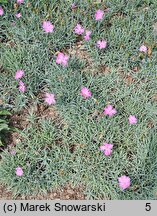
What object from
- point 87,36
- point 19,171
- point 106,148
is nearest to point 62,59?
point 87,36

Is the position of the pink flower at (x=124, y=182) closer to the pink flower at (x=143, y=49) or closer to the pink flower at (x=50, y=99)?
the pink flower at (x=50, y=99)

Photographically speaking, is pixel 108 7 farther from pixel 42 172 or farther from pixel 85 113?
pixel 42 172

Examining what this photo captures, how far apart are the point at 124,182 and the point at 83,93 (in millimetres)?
783

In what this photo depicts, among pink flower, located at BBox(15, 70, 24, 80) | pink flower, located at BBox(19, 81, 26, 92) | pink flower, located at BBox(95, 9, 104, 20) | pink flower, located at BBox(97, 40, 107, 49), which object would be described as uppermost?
pink flower, located at BBox(95, 9, 104, 20)

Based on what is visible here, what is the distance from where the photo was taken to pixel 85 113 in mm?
3150

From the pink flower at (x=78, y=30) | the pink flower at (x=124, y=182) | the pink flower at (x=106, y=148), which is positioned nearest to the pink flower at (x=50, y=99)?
the pink flower at (x=106, y=148)

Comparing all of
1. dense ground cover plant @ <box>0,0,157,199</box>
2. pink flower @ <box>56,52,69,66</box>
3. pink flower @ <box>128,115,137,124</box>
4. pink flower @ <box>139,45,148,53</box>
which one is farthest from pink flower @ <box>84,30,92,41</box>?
pink flower @ <box>128,115,137,124</box>

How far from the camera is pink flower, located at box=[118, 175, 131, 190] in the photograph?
2801 mm

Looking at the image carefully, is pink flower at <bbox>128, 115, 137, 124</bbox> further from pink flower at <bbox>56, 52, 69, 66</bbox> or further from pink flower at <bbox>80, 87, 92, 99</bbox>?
pink flower at <bbox>56, 52, 69, 66</bbox>

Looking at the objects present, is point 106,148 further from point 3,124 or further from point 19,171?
Answer: point 3,124

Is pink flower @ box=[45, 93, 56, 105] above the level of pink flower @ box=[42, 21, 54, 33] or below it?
below

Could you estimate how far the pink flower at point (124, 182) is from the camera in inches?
110

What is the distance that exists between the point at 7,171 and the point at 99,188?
0.67m

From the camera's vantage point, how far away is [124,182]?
2.82 metres
